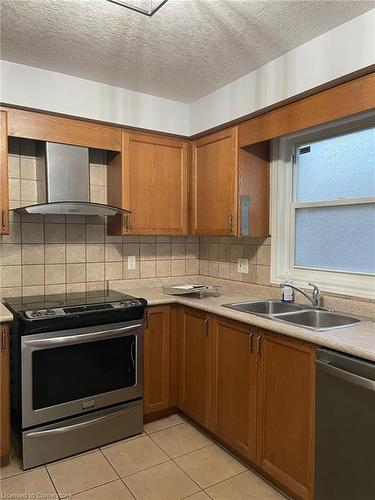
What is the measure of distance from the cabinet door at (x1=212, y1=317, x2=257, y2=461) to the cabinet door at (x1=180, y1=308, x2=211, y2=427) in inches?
3.4

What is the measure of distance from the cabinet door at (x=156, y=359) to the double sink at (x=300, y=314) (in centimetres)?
53

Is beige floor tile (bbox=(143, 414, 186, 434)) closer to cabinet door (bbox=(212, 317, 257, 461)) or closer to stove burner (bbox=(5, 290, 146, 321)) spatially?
cabinet door (bbox=(212, 317, 257, 461))

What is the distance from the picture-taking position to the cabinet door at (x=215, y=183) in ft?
8.89

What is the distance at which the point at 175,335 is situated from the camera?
2771mm

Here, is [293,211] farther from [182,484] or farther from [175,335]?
[182,484]

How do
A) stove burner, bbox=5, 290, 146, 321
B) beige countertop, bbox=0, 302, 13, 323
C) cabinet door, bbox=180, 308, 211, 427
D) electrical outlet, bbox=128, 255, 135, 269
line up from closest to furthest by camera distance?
beige countertop, bbox=0, 302, 13, 323 → stove burner, bbox=5, 290, 146, 321 → cabinet door, bbox=180, 308, 211, 427 → electrical outlet, bbox=128, 255, 135, 269

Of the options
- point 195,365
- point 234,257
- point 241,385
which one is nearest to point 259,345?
point 241,385

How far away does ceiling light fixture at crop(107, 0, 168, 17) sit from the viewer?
152cm

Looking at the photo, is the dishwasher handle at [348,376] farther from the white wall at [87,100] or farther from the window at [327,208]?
the white wall at [87,100]

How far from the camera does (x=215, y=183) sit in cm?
288

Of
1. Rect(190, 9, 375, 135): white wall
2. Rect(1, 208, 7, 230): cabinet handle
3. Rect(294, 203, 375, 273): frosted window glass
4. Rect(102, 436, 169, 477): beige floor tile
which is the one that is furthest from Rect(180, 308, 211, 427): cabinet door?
Rect(190, 9, 375, 135): white wall

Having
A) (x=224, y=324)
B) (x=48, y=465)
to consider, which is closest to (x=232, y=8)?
(x=224, y=324)

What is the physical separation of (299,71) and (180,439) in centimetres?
237

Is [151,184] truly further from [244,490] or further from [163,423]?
[244,490]
